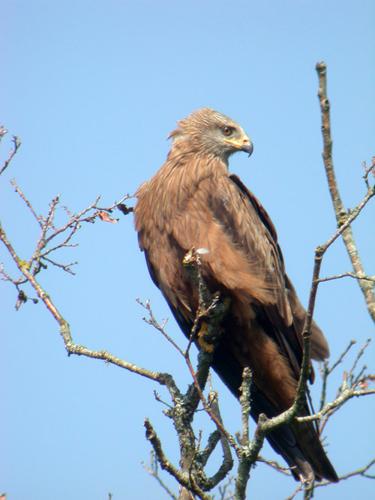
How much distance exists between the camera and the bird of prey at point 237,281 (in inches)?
205

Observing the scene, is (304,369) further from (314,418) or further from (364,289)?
(364,289)

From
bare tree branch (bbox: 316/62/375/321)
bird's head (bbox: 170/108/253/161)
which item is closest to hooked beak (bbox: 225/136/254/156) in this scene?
bird's head (bbox: 170/108/253/161)

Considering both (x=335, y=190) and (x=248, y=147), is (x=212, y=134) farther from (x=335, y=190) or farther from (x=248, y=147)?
(x=335, y=190)

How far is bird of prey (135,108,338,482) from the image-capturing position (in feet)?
17.0

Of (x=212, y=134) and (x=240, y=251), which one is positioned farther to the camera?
(x=212, y=134)

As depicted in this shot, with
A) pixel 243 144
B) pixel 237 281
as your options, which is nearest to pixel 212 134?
pixel 243 144

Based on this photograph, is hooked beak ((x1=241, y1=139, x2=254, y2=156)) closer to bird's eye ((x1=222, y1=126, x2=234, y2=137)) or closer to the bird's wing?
bird's eye ((x1=222, y1=126, x2=234, y2=137))

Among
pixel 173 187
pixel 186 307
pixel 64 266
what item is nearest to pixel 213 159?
pixel 173 187

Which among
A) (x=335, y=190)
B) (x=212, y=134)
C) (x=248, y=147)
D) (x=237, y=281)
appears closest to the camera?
(x=335, y=190)

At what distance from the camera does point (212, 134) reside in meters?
6.49

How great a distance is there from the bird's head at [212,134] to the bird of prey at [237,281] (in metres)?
0.49

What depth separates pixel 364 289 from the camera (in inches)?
149

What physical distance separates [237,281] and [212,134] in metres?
1.83

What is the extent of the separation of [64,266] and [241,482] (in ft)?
6.19
